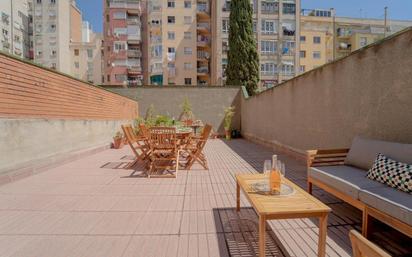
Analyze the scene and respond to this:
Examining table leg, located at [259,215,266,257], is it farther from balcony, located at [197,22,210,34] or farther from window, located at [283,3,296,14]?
window, located at [283,3,296,14]

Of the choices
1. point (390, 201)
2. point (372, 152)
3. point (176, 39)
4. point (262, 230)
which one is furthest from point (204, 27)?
point (262, 230)

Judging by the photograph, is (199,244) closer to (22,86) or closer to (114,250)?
(114,250)

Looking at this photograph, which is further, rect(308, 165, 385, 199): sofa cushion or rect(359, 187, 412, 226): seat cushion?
rect(308, 165, 385, 199): sofa cushion

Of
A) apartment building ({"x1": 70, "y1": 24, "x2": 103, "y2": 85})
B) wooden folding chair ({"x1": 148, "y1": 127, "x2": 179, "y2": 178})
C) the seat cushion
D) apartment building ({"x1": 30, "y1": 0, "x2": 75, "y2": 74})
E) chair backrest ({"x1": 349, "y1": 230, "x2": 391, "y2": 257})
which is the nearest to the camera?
chair backrest ({"x1": 349, "y1": 230, "x2": 391, "y2": 257})

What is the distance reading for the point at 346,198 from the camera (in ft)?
9.01

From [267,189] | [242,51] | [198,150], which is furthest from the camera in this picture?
[242,51]

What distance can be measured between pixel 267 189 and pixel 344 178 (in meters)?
1.21

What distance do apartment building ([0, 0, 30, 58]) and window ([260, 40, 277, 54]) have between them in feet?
105

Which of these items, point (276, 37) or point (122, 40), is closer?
point (276, 37)

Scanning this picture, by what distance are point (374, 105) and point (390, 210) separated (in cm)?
235

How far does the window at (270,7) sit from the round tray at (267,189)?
33.3 meters

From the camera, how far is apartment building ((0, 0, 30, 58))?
113 feet

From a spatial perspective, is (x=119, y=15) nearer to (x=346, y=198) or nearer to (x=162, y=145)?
(x=162, y=145)

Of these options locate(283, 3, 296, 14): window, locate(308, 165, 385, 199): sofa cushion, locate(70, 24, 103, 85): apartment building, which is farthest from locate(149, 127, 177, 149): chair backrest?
locate(70, 24, 103, 85): apartment building
